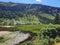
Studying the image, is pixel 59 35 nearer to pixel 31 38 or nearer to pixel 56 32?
pixel 56 32

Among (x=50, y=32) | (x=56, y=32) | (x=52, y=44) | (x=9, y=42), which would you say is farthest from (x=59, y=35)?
(x=52, y=44)

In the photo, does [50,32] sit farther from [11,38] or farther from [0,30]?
[0,30]

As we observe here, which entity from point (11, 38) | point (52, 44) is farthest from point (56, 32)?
point (52, 44)

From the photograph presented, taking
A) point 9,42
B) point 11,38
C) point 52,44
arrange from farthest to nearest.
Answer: point 11,38, point 9,42, point 52,44

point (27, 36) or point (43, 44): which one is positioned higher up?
point (43, 44)

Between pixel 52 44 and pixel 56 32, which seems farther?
pixel 56 32

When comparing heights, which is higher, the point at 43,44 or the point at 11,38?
the point at 43,44

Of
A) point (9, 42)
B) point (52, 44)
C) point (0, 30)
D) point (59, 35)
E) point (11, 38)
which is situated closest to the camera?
point (52, 44)

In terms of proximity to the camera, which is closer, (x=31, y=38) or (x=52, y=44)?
(x=52, y=44)

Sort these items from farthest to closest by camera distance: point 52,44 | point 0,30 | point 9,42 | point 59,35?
point 0,30
point 59,35
point 9,42
point 52,44
